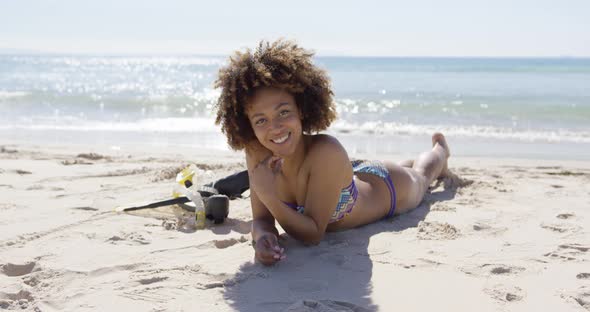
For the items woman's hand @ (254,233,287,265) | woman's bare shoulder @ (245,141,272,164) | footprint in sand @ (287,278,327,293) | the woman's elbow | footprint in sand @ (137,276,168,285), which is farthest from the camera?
woman's bare shoulder @ (245,141,272,164)

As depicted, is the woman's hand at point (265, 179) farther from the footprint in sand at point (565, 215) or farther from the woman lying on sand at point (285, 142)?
the footprint in sand at point (565, 215)

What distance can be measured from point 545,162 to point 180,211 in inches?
181

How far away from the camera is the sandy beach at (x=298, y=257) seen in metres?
2.60

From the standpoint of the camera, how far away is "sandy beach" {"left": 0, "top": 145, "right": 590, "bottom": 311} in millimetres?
2600

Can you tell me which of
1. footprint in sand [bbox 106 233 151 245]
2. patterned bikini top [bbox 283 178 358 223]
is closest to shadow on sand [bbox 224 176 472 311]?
patterned bikini top [bbox 283 178 358 223]

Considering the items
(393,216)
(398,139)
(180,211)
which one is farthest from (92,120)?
(393,216)

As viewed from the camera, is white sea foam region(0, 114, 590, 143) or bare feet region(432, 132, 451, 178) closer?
bare feet region(432, 132, 451, 178)

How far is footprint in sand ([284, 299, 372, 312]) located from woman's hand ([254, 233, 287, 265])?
1.54 ft

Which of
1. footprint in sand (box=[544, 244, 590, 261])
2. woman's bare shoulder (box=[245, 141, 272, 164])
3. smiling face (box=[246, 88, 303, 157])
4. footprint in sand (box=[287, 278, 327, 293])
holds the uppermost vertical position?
smiling face (box=[246, 88, 303, 157])

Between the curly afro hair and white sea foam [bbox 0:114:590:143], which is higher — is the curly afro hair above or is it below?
above

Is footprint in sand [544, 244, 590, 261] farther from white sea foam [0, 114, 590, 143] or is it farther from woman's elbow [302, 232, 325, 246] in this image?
white sea foam [0, 114, 590, 143]

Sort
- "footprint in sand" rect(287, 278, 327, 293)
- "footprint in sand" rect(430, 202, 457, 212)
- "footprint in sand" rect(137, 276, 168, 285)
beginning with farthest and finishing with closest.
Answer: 1. "footprint in sand" rect(430, 202, 457, 212)
2. "footprint in sand" rect(137, 276, 168, 285)
3. "footprint in sand" rect(287, 278, 327, 293)

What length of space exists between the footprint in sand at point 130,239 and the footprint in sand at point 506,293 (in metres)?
1.92

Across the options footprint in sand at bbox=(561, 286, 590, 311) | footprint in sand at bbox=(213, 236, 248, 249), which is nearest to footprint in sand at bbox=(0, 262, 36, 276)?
footprint in sand at bbox=(213, 236, 248, 249)
